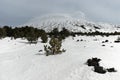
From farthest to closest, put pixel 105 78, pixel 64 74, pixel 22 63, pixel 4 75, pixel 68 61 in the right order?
1. pixel 22 63
2. pixel 68 61
3. pixel 4 75
4. pixel 64 74
5. pixel 105 78

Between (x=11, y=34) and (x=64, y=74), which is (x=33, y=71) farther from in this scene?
(x=11, y=34)

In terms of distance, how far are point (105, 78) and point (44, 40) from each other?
1321 inches

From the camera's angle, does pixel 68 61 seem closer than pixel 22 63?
Yes

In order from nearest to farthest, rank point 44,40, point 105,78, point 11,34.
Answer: point 105,78
point 44,40
point 11,34

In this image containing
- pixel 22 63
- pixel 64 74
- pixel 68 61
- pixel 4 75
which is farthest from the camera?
pixel 22 63

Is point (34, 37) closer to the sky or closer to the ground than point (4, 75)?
closer to the sky

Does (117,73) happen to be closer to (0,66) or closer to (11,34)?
(0,66)

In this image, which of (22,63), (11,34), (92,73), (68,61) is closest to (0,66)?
(22,63)

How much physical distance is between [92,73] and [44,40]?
32228 millimetres

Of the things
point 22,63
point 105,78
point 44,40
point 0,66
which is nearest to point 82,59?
point 105,78

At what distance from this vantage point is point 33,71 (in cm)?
2733

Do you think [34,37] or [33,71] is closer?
[33,71]

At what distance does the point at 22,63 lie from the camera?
30969 mm

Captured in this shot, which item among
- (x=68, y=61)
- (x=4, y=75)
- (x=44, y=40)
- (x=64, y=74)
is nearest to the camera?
(x=64, y=74)
